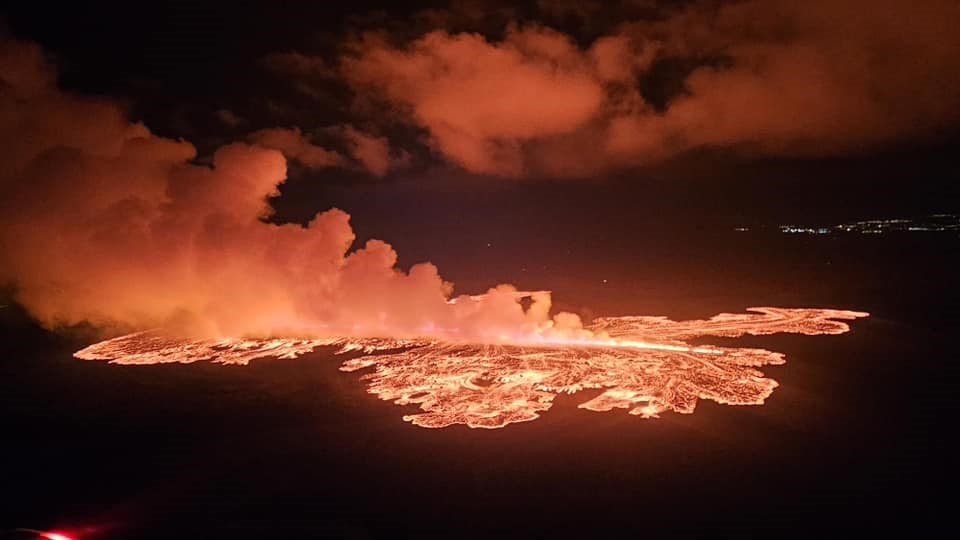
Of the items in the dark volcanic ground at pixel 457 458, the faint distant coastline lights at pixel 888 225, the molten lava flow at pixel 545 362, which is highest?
the faint distant coastline lights at pixel 888 225

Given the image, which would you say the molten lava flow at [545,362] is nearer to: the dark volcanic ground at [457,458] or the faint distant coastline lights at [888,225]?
the dark volcanic ground at [457,458]

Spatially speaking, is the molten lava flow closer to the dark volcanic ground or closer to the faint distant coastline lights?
the dark volcanic ground

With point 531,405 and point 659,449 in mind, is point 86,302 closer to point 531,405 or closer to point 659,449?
point 531,405

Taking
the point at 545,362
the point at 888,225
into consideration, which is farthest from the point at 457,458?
the point at 888,225

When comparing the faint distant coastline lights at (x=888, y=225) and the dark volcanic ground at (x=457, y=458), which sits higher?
→ the faint distant coastline lights at (x=888, y=225)

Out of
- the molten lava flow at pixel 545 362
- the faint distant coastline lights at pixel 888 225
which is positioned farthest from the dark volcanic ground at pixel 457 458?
the faint distant coastline lights at pixel 888 225

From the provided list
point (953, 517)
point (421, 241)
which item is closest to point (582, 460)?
point (953, 517)

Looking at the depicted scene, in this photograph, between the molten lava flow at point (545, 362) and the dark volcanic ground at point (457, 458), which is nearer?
the dark volcanic ground at point (457, 458)

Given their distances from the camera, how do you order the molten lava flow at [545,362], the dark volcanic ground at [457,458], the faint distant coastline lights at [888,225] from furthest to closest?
the faint distant coastline lights at [888,225] → the molten lava flow at [545,362] → the dark volcanic ground at [457,458]
